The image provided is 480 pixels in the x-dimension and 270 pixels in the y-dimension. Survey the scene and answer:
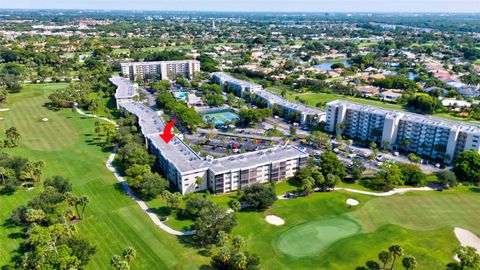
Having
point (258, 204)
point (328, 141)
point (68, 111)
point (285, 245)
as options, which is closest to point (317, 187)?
point (258, 204)

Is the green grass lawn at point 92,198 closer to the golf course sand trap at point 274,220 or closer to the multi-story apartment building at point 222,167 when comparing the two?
the multi-story apartment building at point 222,167

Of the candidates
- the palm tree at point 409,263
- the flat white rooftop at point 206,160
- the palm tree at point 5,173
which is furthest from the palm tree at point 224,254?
Result: the palm tree at point 5,173

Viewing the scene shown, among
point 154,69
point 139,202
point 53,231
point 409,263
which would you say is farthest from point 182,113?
point 154,69

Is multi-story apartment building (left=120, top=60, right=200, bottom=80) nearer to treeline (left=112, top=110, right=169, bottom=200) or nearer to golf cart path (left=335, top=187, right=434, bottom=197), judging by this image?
treeline (left=112, top=110, right=169, bottom=200)

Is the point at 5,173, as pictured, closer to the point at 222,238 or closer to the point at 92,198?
the point at 92,198

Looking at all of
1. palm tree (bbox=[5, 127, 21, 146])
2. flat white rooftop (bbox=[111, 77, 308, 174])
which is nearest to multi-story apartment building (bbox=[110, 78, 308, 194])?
flat white rooftop (bbox=[111, 77, 308, 174])

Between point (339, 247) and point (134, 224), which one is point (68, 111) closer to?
point (134, 224)

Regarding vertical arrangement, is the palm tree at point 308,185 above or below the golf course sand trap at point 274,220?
above
